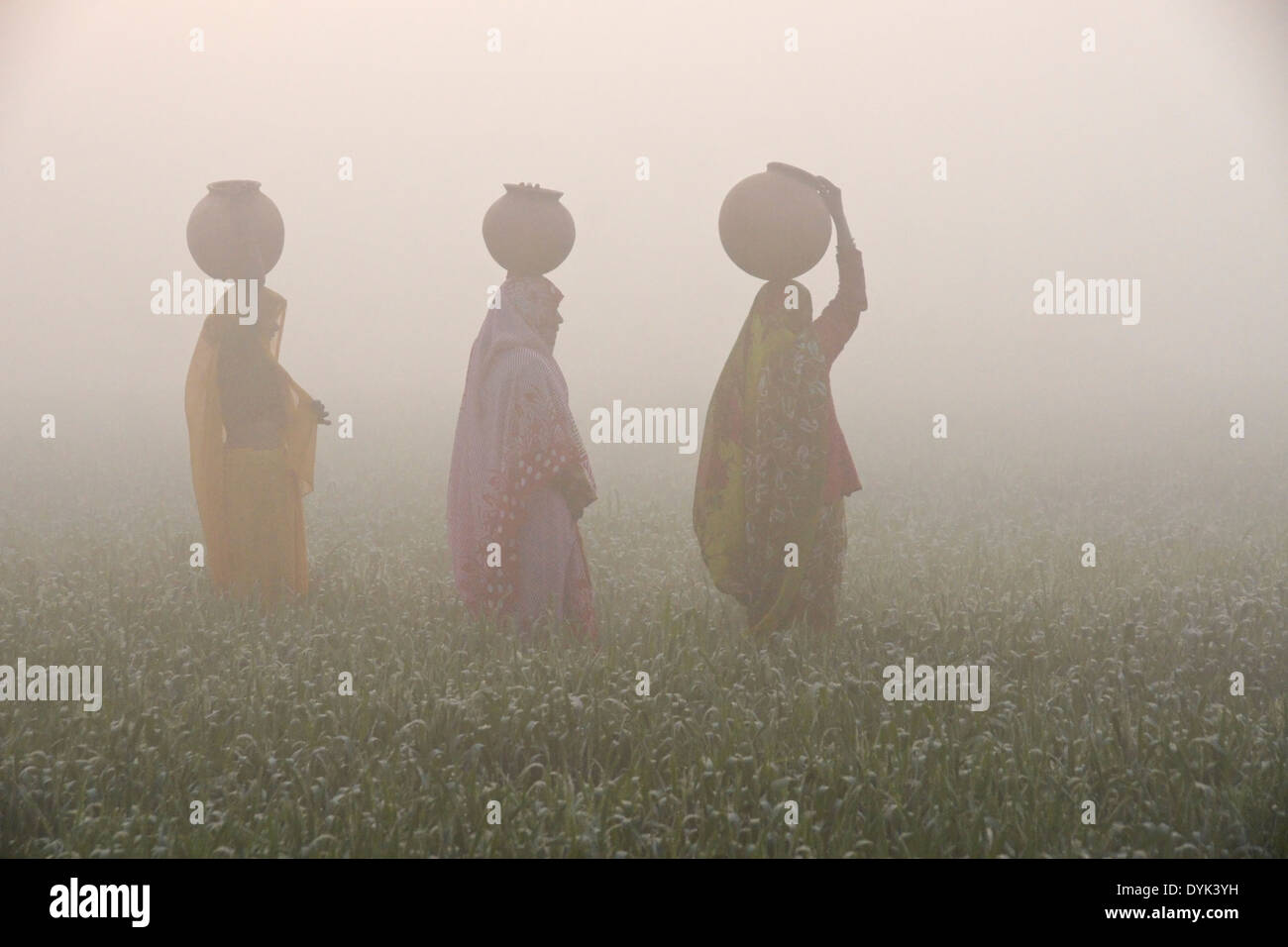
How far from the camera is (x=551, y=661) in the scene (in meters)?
5.82

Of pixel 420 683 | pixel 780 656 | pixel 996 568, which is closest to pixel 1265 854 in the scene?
pixel 780 656

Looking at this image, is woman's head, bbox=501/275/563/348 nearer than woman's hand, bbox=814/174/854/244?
No

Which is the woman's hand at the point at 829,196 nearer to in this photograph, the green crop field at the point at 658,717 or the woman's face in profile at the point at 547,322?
the woman's face in profile at the point at 547,322

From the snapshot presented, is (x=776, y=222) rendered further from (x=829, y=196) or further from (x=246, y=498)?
(x=246, y=498)

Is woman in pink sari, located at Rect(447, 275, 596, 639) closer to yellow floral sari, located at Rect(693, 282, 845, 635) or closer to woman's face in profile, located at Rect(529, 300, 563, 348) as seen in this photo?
woman's face in profile, located at Rect(529, 300, 563, 348)

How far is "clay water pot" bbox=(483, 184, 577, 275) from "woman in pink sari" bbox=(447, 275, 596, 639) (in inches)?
5.3

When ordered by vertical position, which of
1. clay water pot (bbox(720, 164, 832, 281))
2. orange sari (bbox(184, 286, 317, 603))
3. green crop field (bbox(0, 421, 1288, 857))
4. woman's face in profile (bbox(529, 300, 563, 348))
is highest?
clay water pot (bbox(720, 164, 832, 281))

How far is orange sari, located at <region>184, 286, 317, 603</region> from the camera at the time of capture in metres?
7.41

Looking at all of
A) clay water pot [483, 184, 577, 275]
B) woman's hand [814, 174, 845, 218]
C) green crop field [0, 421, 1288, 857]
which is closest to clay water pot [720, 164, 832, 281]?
woman's hand [814, 174, 845, 218]

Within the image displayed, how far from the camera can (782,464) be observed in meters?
6.42

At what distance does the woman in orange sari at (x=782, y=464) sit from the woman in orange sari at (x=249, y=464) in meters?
2.75

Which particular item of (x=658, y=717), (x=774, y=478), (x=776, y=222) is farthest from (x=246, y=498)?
(x=776, y=222)

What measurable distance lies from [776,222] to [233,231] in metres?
3.43

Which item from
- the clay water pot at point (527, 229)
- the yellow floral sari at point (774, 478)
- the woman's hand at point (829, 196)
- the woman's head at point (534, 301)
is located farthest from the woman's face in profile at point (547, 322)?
the woman's hand at point (829, 196)
